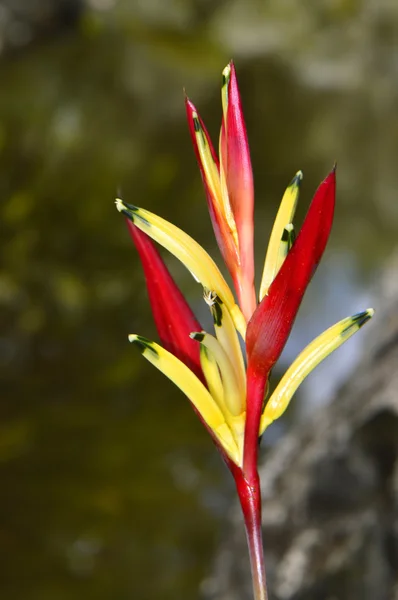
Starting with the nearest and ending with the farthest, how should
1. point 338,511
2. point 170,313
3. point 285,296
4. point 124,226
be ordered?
point 285,296
point 170,313
point 338,511
point 124,226

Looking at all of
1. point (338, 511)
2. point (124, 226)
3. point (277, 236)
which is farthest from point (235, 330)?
point (124, 226)

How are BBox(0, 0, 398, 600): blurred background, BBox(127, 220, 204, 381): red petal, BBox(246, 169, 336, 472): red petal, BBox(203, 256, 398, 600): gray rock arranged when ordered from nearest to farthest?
BBox(246, 169, 336, 472): red petal < BBox(127, 220, 204, 381): red petal < BBox(203, 256, 398, 600): gray rock < BBox(0, 0, 398, 600): blurred background

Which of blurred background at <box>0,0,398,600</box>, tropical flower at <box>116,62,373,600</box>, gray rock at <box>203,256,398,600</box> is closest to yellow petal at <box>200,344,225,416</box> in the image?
tropical flower at <box>116,62,373,600</box>

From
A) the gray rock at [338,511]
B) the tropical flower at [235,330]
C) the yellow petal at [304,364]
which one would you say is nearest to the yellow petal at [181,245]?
the tropical flower at [235,330]

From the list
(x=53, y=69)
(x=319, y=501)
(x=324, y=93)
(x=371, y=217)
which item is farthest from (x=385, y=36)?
(x=319, y=501)

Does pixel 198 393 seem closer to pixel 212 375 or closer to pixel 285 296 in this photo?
pixel 212 375

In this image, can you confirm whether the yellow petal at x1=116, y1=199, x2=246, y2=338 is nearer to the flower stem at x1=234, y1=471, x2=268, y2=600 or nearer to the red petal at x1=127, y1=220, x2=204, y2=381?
the red petal at x1=127, y1=220, x2=204, y2=381

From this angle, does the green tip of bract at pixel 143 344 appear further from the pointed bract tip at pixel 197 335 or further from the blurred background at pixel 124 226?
the blurred background at pixel 124 226

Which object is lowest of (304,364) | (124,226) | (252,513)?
(252,513)

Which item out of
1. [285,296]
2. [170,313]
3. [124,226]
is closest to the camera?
[285,296]
